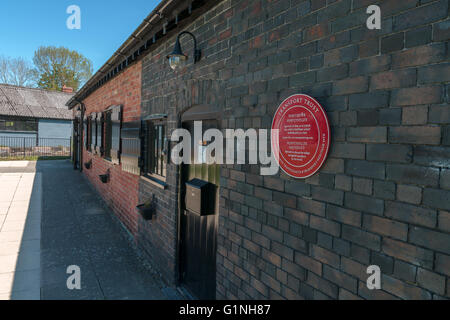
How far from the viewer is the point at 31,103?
90.1 feet

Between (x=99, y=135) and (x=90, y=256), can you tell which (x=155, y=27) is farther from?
(x=99, y=135)

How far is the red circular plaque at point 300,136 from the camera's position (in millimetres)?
1987

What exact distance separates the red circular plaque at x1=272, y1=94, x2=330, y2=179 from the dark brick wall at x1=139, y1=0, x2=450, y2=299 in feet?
0.22

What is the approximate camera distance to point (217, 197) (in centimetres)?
341

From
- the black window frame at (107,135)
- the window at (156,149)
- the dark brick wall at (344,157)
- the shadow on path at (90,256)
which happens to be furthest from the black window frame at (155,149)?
the black window frame at (107,135)

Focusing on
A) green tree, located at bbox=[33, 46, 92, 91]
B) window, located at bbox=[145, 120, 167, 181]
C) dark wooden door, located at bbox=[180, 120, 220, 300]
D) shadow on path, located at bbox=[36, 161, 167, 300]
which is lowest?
shadow on path, located at bbox=[36, 161, 167, 300]

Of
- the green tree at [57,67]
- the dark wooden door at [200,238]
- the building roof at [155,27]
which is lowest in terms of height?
the dark wooden door at [200,238]

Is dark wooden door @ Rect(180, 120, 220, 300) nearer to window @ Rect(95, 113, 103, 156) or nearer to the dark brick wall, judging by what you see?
the dark brick wall

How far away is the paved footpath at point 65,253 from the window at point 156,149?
1556 millimetres

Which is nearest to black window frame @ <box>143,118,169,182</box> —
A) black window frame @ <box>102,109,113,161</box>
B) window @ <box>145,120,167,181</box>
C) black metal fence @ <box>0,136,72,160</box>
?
window @ <box>145,120,167,181</box>

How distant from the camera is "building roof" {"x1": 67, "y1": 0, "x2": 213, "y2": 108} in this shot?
3.71 metres

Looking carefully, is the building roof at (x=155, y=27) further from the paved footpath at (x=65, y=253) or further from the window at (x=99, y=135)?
the paved footpath at (x=65, y=253)

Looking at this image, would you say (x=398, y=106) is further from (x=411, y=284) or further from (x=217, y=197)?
(x=217, y=197)

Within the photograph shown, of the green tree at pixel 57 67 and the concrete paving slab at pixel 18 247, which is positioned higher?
the green tree at pixel 57 67
